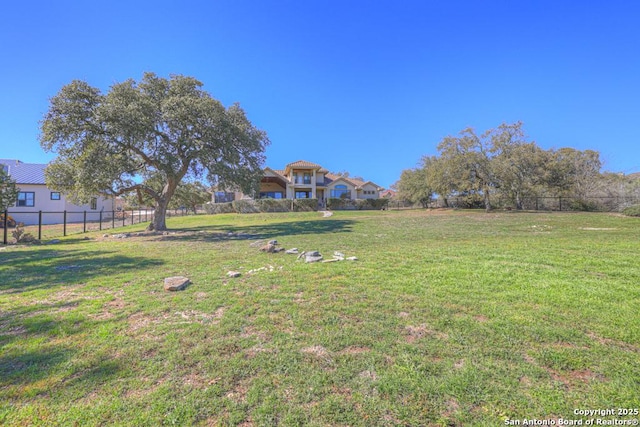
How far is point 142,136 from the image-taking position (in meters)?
14.0

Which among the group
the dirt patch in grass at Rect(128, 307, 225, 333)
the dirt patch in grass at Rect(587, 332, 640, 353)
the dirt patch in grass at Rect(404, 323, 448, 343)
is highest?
the dirt patch in grass at Rect(587, 332, 640, 353)

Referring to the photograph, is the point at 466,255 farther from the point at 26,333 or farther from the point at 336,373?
the point at 26,333

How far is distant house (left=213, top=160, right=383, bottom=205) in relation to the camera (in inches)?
1531

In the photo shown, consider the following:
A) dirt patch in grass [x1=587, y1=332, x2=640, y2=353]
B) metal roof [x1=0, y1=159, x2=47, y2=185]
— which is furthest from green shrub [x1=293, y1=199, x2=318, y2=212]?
dirt patch in grass [x1=587, y1=332, x2=640, y2=353]

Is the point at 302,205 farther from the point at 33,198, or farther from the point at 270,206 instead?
the point at 33,198

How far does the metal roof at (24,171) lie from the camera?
2658 cm

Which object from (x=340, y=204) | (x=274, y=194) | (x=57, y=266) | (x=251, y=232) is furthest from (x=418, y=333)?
(x=274, y=194)

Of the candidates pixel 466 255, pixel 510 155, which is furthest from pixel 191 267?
pixel 510 155

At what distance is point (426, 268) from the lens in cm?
599

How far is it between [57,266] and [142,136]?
9.03 m

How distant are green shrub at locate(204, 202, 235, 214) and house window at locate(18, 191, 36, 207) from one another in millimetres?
15569

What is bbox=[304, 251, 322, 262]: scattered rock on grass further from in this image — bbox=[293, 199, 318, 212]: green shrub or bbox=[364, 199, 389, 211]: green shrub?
bbox=[364, 199, 389, 211]: green shrub

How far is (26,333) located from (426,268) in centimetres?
644

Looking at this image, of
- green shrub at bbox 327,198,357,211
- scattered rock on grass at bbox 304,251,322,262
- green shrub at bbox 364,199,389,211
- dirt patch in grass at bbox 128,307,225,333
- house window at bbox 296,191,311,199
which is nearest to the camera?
dirt patch in grass at bbox 128,307,225,333
